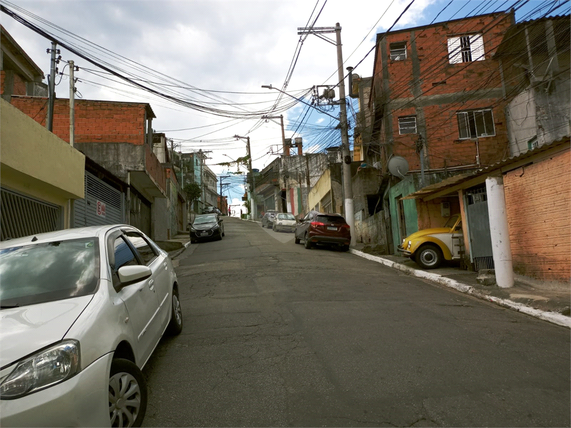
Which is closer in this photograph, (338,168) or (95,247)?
(95,247)

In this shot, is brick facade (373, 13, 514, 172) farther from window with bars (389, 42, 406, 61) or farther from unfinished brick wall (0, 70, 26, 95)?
unfinished brick wall (0, 70, 26, 95)

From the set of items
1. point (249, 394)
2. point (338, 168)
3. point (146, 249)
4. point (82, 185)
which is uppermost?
point (338, 168)

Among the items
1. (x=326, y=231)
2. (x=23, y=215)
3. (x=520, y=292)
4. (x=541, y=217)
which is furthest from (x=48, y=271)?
(x=326, y=231)

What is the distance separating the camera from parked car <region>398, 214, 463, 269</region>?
11.1m

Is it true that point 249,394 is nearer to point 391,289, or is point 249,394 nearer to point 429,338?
point 429,338

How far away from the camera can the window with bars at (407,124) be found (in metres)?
19.9

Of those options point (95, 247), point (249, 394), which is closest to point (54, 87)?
point (95, 247)

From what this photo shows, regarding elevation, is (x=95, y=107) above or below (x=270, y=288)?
above

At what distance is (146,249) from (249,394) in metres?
2.25

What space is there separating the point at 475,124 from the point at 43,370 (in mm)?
20313

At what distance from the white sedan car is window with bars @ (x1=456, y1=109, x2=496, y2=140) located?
1848 cm

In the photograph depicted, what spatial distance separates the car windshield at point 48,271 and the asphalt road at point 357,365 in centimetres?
114

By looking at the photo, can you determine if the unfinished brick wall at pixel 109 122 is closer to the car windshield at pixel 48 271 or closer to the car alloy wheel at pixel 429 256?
the car alloy wheel at pixel 429 256

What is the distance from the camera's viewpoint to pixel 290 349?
4.49 m
